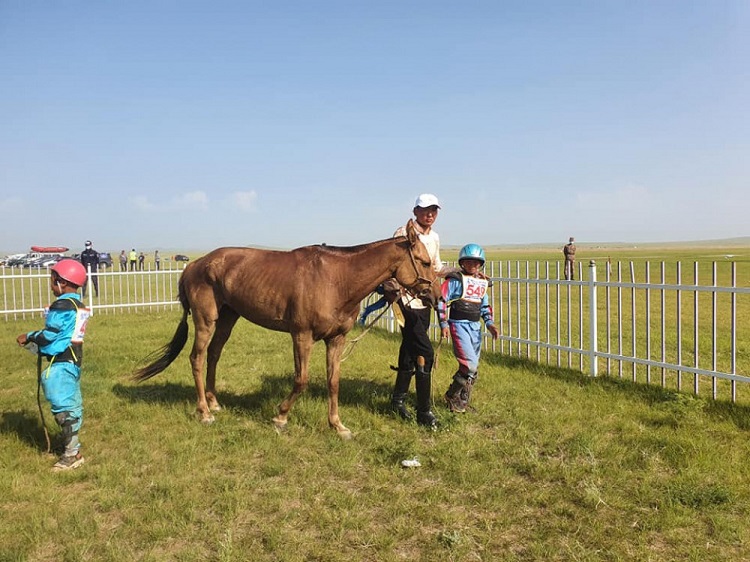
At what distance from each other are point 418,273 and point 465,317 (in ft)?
3.23

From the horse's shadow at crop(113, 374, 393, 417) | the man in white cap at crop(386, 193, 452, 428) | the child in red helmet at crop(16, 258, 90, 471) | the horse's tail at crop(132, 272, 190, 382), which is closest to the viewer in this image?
the child in red helmet at crop(16, 258, 90, 471)

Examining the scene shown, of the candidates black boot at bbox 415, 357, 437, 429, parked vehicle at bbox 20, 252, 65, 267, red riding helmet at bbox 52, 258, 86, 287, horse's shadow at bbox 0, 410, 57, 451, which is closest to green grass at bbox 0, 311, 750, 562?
horse's shadow at bbox 0, 410, 57, 451

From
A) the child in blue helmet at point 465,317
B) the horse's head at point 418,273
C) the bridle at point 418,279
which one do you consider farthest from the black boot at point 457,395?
the bridle at point 418,279

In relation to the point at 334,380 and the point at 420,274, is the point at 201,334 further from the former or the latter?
the point at 420,274

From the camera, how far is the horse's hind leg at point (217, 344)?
6184mm

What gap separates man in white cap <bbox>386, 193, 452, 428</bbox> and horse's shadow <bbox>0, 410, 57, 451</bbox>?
12.3 ft

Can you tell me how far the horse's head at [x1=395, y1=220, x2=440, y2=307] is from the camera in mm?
5012

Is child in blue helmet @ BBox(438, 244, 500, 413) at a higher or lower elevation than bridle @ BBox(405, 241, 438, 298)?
lower

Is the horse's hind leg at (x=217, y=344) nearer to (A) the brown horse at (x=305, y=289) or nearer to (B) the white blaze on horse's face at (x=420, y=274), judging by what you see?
(A) the brown horse at (x=305, y=289)

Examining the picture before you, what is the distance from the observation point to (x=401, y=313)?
5574mm

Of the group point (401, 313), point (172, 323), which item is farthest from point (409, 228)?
point (172, 323)

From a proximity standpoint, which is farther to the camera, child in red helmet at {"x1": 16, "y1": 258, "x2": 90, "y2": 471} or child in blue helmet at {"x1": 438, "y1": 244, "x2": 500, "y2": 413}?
child in blue helmet at {"x1": 438, "y1": 244, "x2": 500, "y2": 413}

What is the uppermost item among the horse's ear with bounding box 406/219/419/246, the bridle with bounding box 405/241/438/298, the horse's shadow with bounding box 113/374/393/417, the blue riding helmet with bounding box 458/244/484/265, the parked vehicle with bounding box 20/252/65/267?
the parked vehicle with bounding box 20/252/65/267

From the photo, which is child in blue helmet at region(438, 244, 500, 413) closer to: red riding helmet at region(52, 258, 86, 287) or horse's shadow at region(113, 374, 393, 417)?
horse's shadow at region(113, 374, 393, 417)
